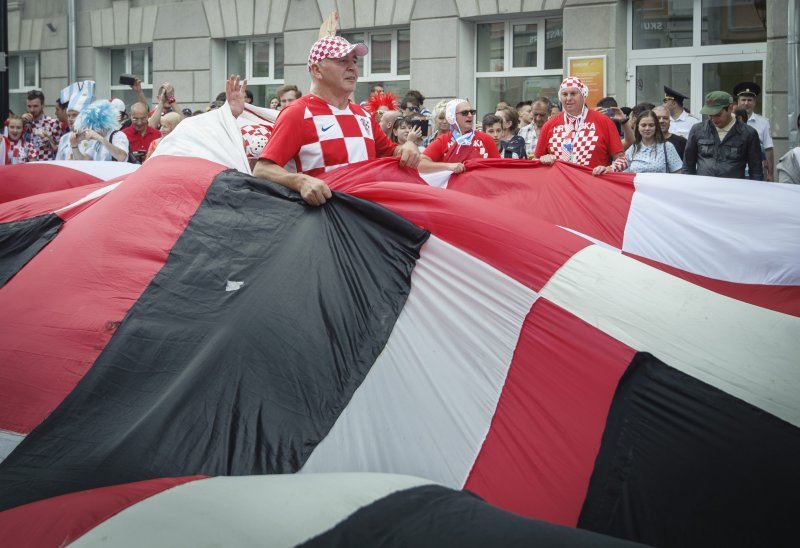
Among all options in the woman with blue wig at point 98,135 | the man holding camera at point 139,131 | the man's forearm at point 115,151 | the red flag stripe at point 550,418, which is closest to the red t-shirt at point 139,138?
the man holding camera at point 139,131

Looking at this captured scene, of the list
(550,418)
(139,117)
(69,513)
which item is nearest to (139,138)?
(139,117)

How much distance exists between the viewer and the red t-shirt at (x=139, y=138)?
10.1m

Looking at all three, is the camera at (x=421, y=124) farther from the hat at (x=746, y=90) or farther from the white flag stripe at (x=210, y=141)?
the white flag stripe at (x=210, y=141)

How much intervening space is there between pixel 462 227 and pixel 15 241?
1954 mm

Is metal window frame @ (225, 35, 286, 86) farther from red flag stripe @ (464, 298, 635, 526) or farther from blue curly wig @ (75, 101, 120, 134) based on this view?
red flag stripe @ (464, 298, 635, 526)

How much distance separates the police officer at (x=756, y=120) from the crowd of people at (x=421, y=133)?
0.01 metres

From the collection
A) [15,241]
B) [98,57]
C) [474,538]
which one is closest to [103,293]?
[15,241]

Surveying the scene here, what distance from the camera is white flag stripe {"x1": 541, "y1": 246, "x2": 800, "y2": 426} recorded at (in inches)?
120

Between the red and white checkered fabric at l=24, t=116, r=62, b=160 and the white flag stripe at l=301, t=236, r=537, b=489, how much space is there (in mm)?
9742

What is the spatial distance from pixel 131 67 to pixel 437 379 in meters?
17.5

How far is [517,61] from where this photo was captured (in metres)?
13.8

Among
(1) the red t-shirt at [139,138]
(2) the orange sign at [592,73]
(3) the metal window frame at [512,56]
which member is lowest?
(1) the red t-shirt at [139,138]

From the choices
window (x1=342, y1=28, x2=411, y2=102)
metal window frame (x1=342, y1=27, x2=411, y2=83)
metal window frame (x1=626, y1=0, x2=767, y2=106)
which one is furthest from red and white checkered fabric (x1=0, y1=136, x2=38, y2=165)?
metal window frame (x1=626, y1=0, x2=767, y2=106)

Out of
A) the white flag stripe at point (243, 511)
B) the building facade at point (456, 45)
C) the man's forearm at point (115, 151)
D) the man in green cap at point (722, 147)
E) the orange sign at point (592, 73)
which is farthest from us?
the orange sign at point (592, 73)
